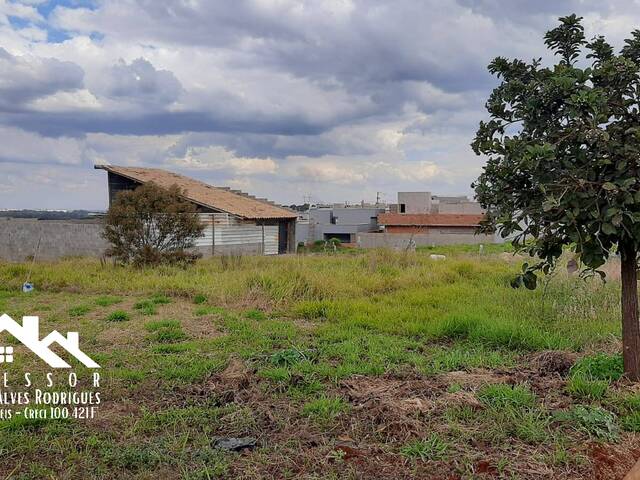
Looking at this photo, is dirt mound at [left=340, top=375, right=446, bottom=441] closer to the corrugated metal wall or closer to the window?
the window

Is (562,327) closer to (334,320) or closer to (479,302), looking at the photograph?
(479,302)

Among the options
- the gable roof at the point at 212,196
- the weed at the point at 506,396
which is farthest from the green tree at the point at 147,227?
the weed at the point at 506,396

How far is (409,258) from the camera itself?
1259 centimetres

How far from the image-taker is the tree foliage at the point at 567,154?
3.42 m

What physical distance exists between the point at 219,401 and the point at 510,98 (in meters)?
3.53

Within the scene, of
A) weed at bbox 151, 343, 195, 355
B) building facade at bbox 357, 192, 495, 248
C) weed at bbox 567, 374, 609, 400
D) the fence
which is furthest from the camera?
building facade at bbox 357, 192, 495, 248

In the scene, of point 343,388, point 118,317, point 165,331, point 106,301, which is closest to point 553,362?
point 343,388

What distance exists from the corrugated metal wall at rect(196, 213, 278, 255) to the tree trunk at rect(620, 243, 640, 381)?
16658 millimetres

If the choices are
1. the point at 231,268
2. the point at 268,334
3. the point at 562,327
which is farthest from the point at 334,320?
the point at 231,268

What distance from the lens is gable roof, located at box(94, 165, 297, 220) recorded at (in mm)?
24562

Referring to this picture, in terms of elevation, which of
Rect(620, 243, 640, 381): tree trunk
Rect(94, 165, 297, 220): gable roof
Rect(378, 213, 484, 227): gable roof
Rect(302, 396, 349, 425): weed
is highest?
Rect(94, 165, 297, 220): gable roof

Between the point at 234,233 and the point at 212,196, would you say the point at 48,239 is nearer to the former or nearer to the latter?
the point at 234,233

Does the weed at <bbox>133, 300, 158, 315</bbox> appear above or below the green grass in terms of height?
above

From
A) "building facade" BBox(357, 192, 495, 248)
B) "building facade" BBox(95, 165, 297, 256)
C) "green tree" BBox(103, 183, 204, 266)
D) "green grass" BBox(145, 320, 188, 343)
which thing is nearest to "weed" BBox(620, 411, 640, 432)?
"green grass" BBox(145, 320, 188, 343)
